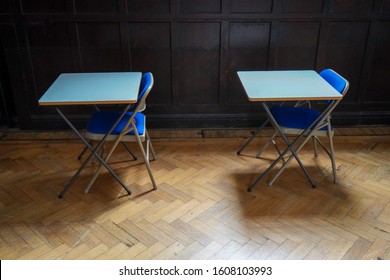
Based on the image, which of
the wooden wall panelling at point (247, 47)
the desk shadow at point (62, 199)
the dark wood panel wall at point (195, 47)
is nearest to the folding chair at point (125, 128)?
the desk shadow at point (62, 199)

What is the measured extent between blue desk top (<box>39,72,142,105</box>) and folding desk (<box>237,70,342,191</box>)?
89 cm

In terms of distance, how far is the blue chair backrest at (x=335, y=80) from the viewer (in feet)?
9.70

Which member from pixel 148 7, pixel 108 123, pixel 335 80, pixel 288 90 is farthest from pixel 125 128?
pixel 335 80

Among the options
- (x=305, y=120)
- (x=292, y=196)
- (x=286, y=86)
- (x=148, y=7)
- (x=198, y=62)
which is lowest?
(x=292, y=196)

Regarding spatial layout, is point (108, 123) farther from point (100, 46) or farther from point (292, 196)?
point (292, 196)

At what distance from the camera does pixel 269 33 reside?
154 inches

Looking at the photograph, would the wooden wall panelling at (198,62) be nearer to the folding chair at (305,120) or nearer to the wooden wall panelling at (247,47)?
the wooden wall panelling at (247,47)

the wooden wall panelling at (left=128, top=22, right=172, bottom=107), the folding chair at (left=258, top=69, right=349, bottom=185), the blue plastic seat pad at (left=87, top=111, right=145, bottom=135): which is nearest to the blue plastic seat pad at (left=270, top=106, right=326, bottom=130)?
the folding chair at (left=258, top=69, right=349, bottom=185)

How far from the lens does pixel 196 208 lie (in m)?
2.94

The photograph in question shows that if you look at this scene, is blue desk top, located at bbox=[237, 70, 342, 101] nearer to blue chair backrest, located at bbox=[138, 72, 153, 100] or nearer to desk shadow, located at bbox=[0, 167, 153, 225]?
blue chair backrest, located at bbox=[138, 72, 153, 100]

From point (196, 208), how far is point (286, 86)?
1173mm

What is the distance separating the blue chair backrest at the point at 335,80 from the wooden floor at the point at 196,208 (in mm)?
782

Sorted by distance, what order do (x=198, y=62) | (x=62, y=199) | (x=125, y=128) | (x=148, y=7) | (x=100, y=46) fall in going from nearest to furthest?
(x=125, y=128), (x=62, y=199), (x=148, y=7), (x=100, y=46), (x=198, y=62)
